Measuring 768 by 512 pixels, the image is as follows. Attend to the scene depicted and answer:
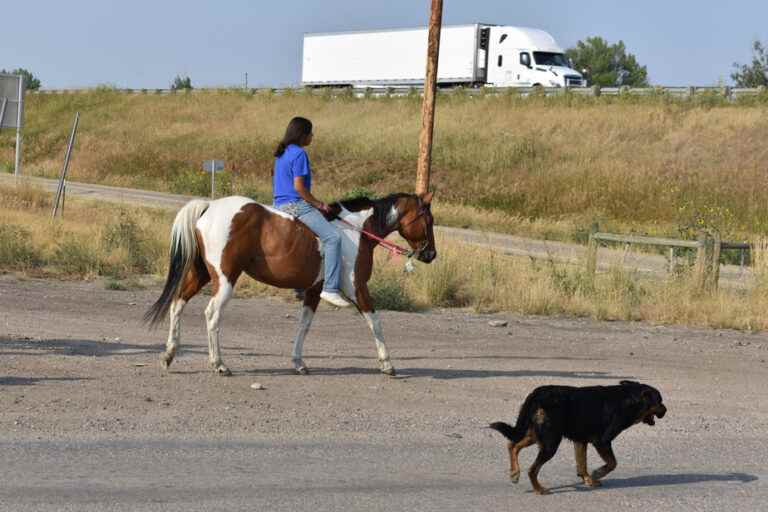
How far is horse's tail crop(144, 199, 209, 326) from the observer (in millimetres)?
13281

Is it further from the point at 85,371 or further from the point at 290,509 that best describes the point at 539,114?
the point at 290,509

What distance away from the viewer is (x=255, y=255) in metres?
13.4

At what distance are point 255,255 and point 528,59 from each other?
204ft

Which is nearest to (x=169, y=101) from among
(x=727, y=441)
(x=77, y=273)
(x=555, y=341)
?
(x=77, y=273)

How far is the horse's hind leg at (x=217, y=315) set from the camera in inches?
516

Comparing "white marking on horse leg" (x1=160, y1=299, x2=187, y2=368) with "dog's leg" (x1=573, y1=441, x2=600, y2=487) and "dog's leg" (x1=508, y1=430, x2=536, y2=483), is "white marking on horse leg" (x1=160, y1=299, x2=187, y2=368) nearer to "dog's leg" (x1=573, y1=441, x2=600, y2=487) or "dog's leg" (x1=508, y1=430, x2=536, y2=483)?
"dog's leg" (x1=508, y1=430, x2=536, y2=483)

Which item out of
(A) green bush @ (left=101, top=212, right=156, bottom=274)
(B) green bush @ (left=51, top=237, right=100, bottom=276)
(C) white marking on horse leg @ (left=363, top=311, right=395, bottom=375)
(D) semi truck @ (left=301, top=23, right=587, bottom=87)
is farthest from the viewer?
(D) semi truck @ (left=301, top=23, right=587, bottom=87)

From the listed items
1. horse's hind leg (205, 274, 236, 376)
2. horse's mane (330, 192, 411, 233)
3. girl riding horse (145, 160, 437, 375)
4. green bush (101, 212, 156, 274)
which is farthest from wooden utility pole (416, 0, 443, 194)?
horse's hind leg (205, 274, 236, 376)

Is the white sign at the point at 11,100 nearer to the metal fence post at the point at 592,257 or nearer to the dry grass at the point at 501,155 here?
the dry grass at the point at 501,155

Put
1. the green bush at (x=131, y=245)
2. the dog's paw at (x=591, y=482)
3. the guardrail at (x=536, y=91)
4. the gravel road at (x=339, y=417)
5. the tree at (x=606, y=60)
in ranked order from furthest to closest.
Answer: the tree at (x=606, y=60) → the guardrail at (x=536, y=91) → the green bush at (x=131, y=245) → the dog's paw at (x=591, y=482) → the gravel road at (x=339, y=417)

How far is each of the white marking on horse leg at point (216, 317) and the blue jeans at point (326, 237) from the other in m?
0.98

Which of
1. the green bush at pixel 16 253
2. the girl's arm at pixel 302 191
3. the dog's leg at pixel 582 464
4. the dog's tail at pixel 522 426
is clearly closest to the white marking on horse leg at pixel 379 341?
the girl's arm at pixel 302 191

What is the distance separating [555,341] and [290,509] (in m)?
10.3

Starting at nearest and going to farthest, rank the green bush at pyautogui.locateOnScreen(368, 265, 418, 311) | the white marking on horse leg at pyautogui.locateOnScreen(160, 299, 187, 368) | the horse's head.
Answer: the white marking on horse leg at pyautogui.locateOnScreen(160, 299, 187, 368) < the horse's head < the green bush at pyautogui.locateOnScreen(368, 265, 418, 311)
